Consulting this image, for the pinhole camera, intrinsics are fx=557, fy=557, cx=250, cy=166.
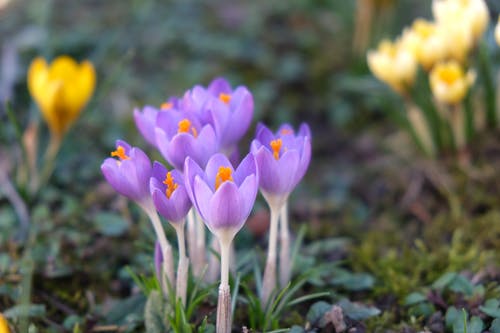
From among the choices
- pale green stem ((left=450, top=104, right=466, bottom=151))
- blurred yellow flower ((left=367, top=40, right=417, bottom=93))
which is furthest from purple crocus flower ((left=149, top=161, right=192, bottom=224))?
pale green stem ((left=450, top=104, right=466, bottom=151))

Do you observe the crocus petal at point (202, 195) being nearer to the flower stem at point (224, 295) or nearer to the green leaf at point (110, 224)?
the flower stem at point (224, 295)

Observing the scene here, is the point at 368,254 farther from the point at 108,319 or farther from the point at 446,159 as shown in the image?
the point at 108,319

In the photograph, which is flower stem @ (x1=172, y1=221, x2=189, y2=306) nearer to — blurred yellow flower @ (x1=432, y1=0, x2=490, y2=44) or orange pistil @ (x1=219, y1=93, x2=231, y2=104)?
orange pistil @ (x1=219, y1=93, x2=231, y2=104)

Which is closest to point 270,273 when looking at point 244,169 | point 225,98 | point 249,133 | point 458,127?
point 244,169

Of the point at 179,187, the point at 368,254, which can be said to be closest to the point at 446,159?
the point at 368,254

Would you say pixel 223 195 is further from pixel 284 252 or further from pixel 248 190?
pixel 284 252

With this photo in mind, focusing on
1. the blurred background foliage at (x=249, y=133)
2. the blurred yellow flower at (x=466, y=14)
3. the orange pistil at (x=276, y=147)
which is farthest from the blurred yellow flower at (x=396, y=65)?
the orange pistil at (x=276, y=147)

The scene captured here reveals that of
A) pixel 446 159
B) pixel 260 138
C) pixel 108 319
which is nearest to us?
pixel 260 138
